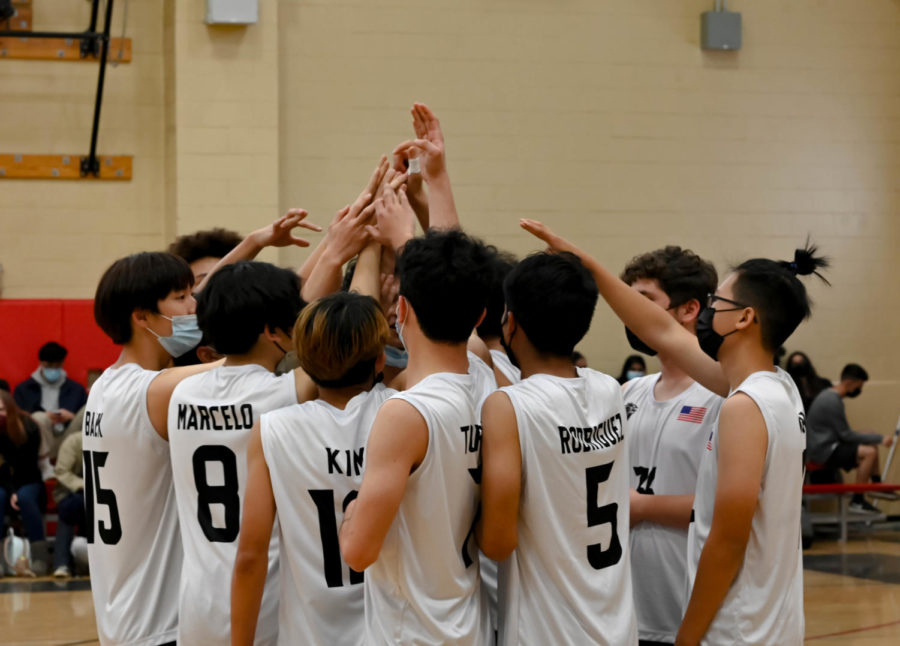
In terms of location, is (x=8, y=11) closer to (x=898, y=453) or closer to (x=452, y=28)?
(x=452, y=28)

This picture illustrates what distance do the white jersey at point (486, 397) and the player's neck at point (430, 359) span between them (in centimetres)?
14

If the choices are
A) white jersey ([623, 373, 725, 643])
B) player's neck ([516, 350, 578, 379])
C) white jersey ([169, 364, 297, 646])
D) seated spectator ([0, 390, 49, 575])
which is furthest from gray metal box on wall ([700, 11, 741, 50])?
white jersey ([169, 364, 297, 646])

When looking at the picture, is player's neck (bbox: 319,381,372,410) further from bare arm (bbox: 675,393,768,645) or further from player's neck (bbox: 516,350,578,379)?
bare arm (bbox: 675,393,768,645)

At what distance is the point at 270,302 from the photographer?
2568mm

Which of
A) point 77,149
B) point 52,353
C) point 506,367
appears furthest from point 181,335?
point 77,149

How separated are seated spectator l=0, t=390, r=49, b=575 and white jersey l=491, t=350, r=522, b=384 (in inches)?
247

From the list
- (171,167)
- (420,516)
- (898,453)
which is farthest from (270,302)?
(898,453)

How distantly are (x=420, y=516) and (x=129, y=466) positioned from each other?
0.97 m

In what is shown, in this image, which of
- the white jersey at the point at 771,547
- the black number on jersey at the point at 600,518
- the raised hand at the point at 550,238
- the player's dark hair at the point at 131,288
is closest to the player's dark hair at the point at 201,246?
the player's dark hair at the point at 131,288

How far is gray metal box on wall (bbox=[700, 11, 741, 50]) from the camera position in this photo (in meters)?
10.1

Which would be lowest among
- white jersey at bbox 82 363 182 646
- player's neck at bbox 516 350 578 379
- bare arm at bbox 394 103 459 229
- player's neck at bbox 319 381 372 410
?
white jersey at bbox 82 363 182 646

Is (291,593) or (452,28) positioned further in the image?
(452,28)

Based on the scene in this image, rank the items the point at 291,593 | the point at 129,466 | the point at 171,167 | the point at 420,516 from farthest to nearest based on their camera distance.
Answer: the point at 171,167, the point at 129,466, the point at 291,593, the point at 420,516

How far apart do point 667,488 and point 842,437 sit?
7.63 m
